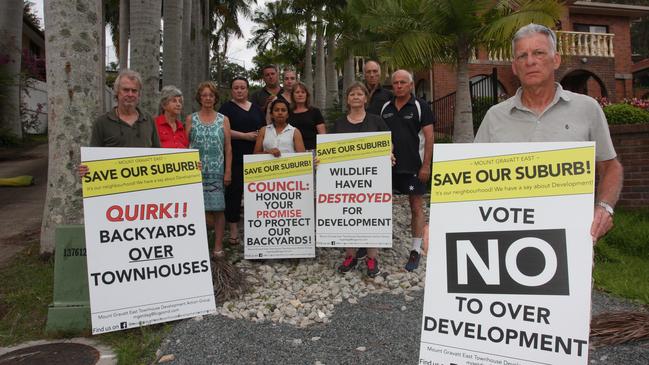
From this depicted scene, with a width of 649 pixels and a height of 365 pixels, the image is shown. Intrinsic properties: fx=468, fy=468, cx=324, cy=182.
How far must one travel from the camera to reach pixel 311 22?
1786 centimetres

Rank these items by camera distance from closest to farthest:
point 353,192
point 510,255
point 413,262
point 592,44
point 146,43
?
point 510,255
point 353,192
point 413,262
point 146,43
point 592,44

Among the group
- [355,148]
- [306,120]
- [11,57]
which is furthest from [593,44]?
[11,57]

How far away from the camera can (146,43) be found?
7812 mm

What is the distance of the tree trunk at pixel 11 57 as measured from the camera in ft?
54.5

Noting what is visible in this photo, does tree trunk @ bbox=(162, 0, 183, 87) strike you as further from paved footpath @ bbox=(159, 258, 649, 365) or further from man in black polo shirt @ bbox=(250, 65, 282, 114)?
paved footpath @ bbox=(159, 258, 649, 365)

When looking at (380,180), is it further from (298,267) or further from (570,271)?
(570,271)

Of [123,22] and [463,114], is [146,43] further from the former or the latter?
[123,22]

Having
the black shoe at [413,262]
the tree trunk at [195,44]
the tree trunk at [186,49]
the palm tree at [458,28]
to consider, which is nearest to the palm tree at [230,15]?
the tree trunk at [195,44]

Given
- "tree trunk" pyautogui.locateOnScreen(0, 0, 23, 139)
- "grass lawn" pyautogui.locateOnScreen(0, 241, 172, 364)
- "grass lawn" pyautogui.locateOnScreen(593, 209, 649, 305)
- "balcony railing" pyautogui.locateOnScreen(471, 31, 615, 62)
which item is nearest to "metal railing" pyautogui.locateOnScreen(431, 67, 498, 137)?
"grass lawn" pyautogui.locateOnScreen(593, 209, 649, 305)

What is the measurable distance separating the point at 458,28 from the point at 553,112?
7453mm

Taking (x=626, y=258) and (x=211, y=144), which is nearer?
(x=211, y=144)

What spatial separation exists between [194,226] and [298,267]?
5.51 ft

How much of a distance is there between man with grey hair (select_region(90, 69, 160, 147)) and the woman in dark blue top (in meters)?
1.40

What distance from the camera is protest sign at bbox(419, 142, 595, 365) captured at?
2043mm
